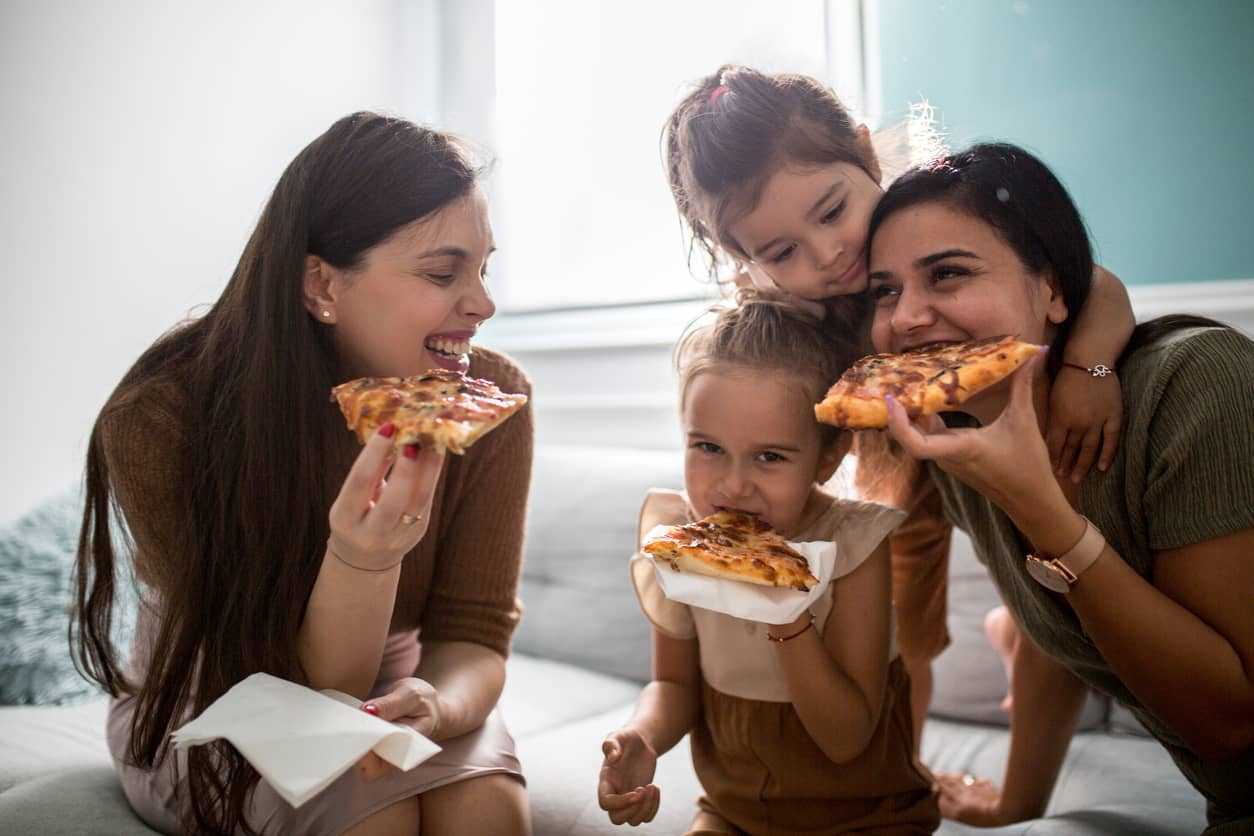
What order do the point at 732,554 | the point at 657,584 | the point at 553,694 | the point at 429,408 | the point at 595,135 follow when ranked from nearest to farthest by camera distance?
1. the point at 429,408
2. the point at 732,554
3. the point at 657,584
4. the point at 553,694
5. the point at 595,135

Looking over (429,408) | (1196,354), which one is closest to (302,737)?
(429,408)

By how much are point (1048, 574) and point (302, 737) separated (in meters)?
1.00

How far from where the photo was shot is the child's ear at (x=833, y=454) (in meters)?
1.66

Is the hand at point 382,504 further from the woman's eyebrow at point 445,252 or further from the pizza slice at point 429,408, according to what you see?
the woman's eyebrow at point 445,252

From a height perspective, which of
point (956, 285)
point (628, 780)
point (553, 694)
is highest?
point (956, 285)

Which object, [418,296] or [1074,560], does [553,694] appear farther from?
[1074,560]

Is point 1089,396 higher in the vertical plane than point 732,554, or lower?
higher

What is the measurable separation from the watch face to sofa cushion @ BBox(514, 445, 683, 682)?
1.32 m

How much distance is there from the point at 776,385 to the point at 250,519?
867 millimetres

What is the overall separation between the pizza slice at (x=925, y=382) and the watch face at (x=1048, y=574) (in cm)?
26

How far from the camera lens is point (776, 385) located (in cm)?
154

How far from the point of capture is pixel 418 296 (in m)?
1.53

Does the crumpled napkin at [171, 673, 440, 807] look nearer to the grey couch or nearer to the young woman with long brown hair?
the young woman with long brown hair

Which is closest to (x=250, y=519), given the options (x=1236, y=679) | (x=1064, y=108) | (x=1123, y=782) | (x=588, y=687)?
(x=588, y=687)
